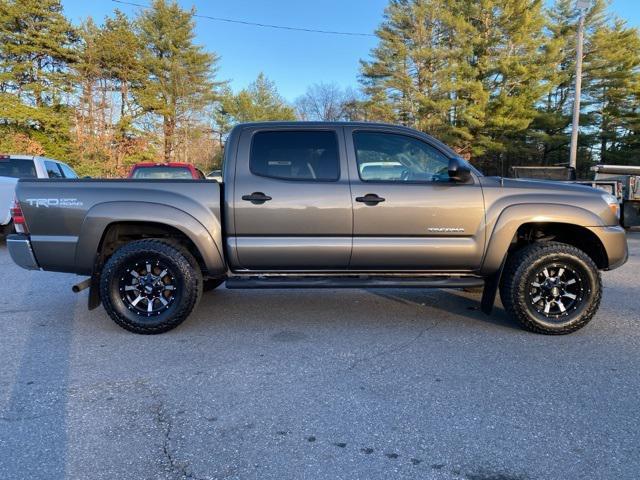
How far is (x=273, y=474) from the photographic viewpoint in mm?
2217

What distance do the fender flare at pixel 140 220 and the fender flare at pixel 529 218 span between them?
2.62m

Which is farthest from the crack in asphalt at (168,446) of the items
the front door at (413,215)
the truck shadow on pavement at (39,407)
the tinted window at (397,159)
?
the tinted window at (397,159)

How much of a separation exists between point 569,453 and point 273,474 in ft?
5.21

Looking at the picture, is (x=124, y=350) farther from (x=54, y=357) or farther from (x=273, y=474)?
(x=273, y=474)

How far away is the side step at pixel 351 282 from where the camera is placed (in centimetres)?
416

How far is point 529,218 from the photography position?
4172 millimetres

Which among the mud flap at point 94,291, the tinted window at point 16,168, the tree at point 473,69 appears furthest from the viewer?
the tree at point 473,69

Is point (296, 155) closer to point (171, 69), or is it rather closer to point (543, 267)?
point (543, 267)

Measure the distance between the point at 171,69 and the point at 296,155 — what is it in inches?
1418

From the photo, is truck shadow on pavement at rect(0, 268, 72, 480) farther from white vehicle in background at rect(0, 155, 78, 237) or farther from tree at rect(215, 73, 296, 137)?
tree at rect(215, 73, 296, 137)

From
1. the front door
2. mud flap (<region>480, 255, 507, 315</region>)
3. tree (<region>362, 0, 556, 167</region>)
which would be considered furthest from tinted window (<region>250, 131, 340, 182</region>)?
tree (<region>362, 0, 556, 167</region>)

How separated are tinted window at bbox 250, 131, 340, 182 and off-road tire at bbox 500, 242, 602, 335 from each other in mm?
1987

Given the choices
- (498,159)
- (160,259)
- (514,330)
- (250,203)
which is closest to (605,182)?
(514,330)

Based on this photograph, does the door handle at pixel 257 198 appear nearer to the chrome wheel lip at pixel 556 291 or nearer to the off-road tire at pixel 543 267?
the off-road tire at pixel 543 267
